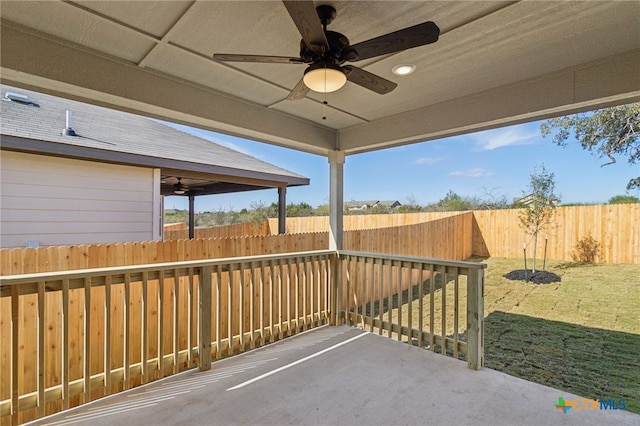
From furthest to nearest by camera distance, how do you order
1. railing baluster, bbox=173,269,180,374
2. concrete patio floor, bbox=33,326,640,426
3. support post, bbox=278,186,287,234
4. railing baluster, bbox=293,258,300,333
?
support post, bbox=278,186,287,234 < railing baluster, bbox=293,258,300,333 < railing baluster, bbox=173,269,180,374 < concrete patio floor, bbox=33,326,640,426

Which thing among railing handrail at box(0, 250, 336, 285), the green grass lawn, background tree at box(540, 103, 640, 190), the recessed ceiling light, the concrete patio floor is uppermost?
background tree at box(540, 103, 640, 190)

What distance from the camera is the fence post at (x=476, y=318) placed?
9.00 feet

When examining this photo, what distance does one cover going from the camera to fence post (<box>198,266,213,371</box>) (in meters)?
2.78

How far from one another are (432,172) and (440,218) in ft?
28.0

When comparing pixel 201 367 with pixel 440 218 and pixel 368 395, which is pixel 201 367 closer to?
pixel 368 395

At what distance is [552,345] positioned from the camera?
3.77m

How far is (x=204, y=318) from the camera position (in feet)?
9.25

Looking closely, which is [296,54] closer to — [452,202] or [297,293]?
[297,293]

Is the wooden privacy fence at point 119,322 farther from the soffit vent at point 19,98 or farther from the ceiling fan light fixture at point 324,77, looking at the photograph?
the soffit vent at point 19,98

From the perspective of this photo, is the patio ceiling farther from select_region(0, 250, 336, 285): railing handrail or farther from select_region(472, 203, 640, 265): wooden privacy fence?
select_region(472, 203, 640, 265): wooden privacy fence

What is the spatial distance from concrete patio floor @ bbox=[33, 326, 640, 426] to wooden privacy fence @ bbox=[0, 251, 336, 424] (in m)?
0.18

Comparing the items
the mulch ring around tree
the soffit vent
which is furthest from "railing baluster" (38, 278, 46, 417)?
the mulch ring around tree

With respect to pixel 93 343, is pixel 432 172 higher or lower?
higher

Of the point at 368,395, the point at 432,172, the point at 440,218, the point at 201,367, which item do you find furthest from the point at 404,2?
the point at 432,172
